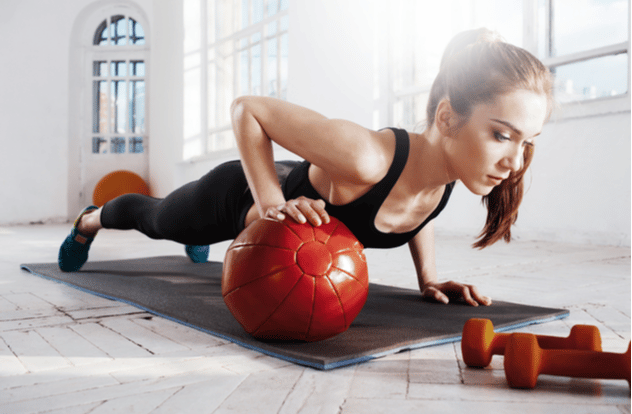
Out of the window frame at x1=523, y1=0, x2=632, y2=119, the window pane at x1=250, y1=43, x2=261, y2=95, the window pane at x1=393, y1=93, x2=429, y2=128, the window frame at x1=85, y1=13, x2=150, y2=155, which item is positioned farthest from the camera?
the window frame at x1=85, y1=13, x2=150, y2=155

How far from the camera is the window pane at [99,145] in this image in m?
8.94

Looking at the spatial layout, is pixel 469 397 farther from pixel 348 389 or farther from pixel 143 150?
pixel 143 150

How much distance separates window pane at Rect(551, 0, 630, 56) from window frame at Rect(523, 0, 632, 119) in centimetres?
5

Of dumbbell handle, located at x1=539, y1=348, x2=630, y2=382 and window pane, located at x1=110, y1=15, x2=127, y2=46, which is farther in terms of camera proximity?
window pane, located at x1=110, y1=15, x2=127, y2=46

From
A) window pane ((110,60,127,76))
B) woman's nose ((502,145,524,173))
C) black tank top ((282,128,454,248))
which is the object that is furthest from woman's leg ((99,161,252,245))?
window pane ((110,60,127,76))

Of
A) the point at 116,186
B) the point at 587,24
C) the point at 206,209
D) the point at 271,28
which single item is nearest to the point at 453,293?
the point at 206,209

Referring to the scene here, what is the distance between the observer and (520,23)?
4.64m

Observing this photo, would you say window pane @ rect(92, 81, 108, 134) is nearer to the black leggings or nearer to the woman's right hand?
the black leggings

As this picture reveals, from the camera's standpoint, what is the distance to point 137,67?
9.00 meters

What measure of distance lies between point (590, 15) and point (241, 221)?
12.1 feet

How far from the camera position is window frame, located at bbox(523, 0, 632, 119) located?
3.91 meters

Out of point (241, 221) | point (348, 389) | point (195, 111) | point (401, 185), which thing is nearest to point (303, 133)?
point (401, 185)

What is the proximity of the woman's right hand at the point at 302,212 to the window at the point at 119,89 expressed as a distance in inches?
324

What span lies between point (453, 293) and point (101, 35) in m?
8.77
